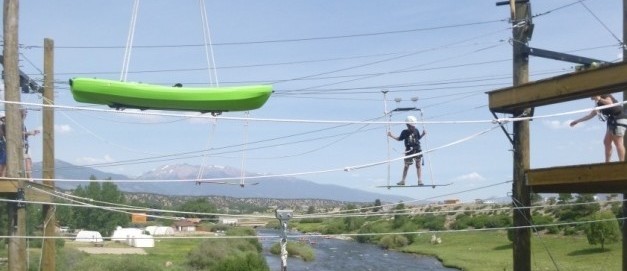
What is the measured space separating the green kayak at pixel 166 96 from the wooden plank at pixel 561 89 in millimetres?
4189

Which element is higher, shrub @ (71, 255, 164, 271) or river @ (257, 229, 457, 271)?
shrub @ (71, 255, 164, 271)

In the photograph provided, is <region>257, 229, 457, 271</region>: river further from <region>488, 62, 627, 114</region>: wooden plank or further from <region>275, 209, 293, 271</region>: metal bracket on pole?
<region>275, 209, 293, 271</region>: metal bracket on pole

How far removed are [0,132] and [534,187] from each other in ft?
30.1

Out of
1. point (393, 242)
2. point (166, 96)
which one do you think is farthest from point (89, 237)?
point (393, 242)

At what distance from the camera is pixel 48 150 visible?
15547 mm

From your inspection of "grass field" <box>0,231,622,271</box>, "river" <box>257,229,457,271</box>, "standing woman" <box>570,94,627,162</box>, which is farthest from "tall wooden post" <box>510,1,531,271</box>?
"river" <box>257,229,457,271</box>

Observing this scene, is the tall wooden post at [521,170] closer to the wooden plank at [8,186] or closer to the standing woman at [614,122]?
the standing woman at [614,122]

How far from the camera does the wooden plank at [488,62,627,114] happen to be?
10281 mm

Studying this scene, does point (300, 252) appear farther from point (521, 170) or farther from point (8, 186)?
point (521, 170)

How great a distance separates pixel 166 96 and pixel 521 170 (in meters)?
5.89

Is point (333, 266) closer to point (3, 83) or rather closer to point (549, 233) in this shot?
point (549, 233)

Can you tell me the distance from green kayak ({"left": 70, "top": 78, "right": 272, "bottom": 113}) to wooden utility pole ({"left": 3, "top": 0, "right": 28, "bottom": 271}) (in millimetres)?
3621

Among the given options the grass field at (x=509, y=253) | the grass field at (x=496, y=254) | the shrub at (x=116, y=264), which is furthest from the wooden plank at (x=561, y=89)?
the shrub at (x=116, y=264)

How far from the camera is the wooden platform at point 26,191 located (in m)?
12.4
